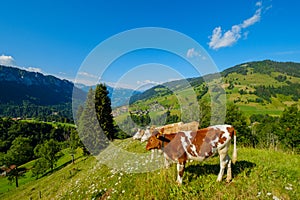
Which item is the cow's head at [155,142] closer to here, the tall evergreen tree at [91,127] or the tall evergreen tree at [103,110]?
the tall evergreen tree at [103,110]

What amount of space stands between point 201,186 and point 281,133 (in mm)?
55944

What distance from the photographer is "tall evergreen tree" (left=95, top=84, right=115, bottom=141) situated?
42156 mm

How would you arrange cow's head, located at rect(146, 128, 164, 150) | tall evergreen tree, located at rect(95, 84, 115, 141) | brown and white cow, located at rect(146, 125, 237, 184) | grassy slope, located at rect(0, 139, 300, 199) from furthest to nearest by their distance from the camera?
1. tall evergreen tree, located at rect(95, 84, 115, 141)
2. cow's head, located at rect(146, 128, 164, 150)
3. brown and white cow, located at rect(146, 125, 237, 184)
4. grassy slope, located at rect(0, 139, 300, 199)

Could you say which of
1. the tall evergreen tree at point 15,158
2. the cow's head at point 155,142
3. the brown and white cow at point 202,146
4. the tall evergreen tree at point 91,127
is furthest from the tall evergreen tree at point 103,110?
the tall evergreen tree at point 15,158

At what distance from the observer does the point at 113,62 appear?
13.0m

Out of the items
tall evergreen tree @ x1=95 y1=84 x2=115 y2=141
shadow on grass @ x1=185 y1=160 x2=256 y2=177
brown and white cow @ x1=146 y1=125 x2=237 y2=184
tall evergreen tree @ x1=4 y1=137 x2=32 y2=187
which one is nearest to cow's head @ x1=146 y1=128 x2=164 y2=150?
brown and white cow @ x1=146 y1=125 x2=237 y2=184

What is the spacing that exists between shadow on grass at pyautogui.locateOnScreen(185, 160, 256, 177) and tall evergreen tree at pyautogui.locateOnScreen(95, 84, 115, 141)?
1398 inches

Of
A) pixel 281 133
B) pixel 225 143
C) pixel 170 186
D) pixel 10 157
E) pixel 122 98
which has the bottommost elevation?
pixel 10 157

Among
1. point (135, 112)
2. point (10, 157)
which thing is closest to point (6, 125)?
point (10, 157)

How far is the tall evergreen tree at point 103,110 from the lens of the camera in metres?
42.2

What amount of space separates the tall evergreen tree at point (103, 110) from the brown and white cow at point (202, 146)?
36.1 m

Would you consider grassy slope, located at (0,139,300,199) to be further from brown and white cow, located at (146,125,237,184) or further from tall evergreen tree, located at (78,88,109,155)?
tall evergreen tree, located at (78,88,109,155)

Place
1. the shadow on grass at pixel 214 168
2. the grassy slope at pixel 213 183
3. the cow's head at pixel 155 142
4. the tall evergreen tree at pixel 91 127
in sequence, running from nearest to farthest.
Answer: the grassy slope at pixel 213 183
the shadow on grass at pixel 214 168
the cow's head at pixel 155 142
the tall evergreen tree at pixel 91 127

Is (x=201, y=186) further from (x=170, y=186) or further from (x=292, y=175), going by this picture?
(x=292, y=175)
